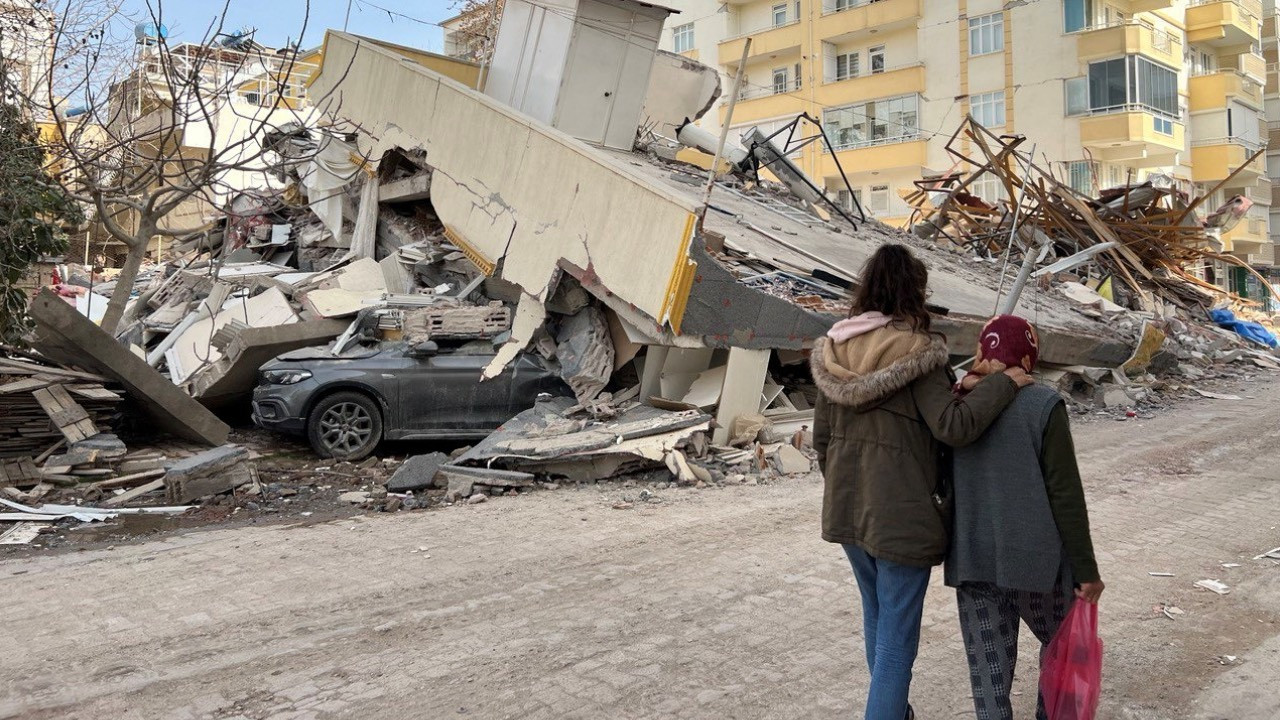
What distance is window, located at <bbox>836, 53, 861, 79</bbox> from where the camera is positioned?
124ft

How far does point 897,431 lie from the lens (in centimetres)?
303

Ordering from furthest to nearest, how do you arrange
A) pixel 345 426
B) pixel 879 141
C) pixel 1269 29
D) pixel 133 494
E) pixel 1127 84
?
pixel 1269 29 < pixel 879 141 < pixel 1127 84 < pixel 345 426 < pixel 133 494

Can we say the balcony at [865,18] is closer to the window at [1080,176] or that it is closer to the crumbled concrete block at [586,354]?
the window at [1080,176]

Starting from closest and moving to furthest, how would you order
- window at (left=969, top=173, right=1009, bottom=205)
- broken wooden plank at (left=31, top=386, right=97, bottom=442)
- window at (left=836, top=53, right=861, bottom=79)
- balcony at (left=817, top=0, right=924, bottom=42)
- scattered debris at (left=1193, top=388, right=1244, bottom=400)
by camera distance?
broken wooden plank at (left=31, top=386, right=97, bottom=442) → scattered debris at (left=1193, top=388, right=1244, bottom=400) → window at (left=969, top=173, right=1009, bottom=205) → balcony at (left=817, top=0, right=924, bottom=42) → window at (left=836, top=53, right=861, bottom=79)

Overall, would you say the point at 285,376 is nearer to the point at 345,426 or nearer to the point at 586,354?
the point at 345,426

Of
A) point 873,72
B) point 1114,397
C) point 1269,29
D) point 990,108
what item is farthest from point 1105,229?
point 1269,29

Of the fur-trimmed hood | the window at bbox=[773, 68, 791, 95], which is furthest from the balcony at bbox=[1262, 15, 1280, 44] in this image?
the fur-trimmed hood

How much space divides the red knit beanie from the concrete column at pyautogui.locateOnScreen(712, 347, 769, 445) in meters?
6.38

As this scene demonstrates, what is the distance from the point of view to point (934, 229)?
21141 mm

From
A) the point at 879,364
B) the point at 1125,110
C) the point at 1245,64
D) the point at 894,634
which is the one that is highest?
the point at 1245,64

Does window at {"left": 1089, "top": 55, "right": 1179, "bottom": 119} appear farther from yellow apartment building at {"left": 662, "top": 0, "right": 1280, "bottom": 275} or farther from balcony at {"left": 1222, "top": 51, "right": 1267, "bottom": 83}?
balcony at {"left": 1222, "top": 51, "right": 1267, "bottom": 83}

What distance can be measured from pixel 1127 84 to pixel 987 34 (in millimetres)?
5374

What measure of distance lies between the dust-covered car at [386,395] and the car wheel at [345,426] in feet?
0.03

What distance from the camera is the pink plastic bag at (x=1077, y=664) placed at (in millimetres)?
2984
